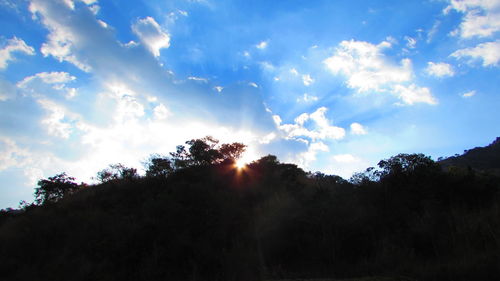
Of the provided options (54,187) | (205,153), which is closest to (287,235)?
(205,153)

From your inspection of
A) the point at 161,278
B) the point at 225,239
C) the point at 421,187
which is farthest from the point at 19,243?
the point at 421,187

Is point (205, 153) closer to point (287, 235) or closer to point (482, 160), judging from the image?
point (287, 235)

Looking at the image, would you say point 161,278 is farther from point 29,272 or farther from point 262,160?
point 262,160

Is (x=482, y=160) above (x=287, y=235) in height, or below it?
above

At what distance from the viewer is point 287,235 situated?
1123cm

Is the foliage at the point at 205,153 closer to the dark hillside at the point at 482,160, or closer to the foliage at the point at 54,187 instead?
the foliage at the point at 54,187

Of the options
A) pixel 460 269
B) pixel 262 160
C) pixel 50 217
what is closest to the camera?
pixel 460 269

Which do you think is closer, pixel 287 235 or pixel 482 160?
pixel 287 235

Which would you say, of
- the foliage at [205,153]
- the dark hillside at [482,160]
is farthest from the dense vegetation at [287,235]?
the dark hillside at [482,160]

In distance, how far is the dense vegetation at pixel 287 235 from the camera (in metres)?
7.76

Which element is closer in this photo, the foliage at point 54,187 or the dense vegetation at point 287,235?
the dense vegetation at point 287,235

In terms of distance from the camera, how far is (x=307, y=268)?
908cm

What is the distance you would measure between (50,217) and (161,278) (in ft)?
36.2

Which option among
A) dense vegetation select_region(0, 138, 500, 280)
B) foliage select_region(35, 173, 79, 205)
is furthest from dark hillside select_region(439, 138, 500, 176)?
foliage select_region(35, 173, 79, 205)
